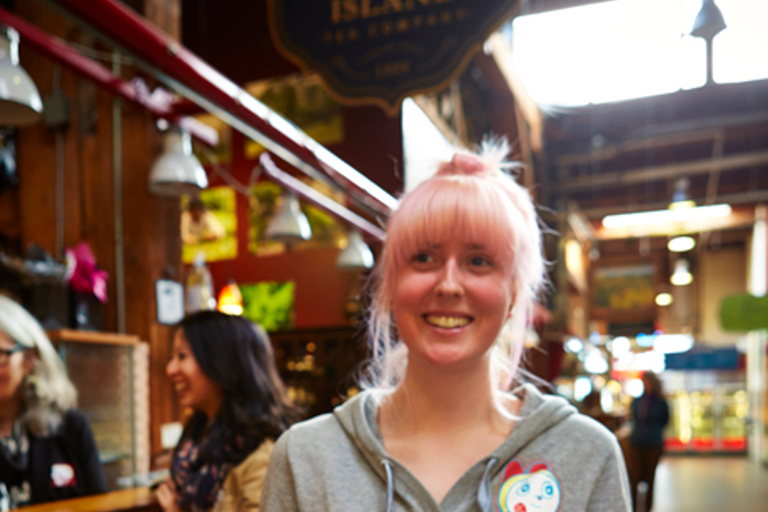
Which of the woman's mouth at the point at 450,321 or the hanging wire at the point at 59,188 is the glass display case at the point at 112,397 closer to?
the hanging wire at the point at 59,188

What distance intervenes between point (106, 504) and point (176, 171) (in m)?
1.82

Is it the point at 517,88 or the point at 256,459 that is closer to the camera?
the point at 256,459

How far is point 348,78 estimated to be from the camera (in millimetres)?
2551

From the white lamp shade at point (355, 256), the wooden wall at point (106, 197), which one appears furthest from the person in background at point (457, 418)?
the white lamp shade at point (355, 256)

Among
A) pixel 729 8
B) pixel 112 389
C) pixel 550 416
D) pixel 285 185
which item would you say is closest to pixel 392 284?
pixel 550 416

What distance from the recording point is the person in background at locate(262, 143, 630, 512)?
4.29 ft

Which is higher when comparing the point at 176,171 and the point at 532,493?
the point at 176,171

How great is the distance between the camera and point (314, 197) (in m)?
6.36

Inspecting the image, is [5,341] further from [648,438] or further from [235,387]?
[648,438]

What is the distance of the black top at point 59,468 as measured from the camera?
2.86 m

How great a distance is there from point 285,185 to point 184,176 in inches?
63.2

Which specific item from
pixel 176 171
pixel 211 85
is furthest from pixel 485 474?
pixel 176 171

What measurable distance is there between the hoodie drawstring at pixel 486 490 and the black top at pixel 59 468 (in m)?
2.31

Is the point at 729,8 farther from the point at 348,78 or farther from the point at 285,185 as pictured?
the point at 285,185
